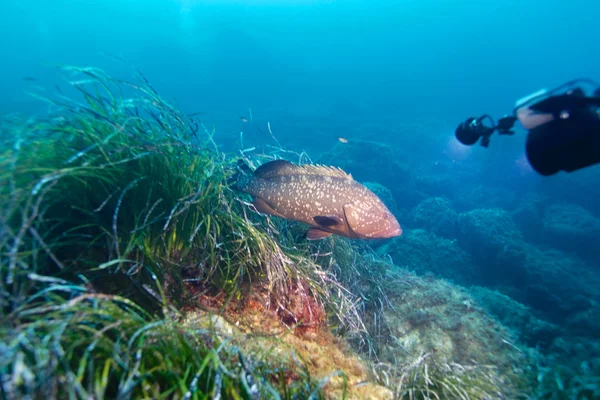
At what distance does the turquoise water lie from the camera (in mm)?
10977

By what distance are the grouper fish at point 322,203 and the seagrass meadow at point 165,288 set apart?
0.33 meters

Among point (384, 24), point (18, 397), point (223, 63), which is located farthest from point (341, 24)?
point (18, 397)

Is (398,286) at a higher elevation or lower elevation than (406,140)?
lower

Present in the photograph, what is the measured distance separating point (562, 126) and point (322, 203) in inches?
104

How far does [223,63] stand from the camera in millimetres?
99750

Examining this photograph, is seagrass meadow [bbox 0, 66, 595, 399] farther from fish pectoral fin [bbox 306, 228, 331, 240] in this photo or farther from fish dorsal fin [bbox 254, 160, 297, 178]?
fish dorsal fin [bbox 254, 160, 297, 178]

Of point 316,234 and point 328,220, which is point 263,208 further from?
point 328,220

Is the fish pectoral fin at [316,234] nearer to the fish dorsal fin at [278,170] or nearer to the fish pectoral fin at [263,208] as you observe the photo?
the fish pectoral fin at [263,208]

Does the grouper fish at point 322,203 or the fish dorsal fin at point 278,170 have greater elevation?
the fish dorsal fin at point 278,170

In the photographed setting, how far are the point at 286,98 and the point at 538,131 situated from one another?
249ft

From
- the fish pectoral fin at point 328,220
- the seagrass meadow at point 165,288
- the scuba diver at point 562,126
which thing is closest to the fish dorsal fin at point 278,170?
the seagrass meadow at point 165,288

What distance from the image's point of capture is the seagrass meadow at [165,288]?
153 centimetres

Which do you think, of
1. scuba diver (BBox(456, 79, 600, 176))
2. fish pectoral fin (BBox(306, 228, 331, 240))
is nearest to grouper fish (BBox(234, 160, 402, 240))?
fish pectoral fin (BBox(306, 228, 331, 240))

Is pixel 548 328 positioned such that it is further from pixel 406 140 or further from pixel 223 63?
pixel 223 63
